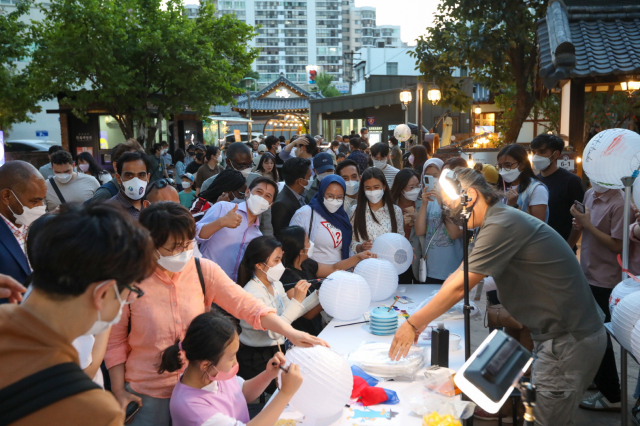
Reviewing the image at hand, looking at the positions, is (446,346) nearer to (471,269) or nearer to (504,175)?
(471,269)

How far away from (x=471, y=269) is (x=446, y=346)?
493 millimetres

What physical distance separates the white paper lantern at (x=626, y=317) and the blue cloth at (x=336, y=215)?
81.0 inches

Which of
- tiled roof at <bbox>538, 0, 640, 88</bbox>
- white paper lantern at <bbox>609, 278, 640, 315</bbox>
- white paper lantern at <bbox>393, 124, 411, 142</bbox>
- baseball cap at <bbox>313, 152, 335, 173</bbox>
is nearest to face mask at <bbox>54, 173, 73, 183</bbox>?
baseball cap at <bbox>313, 152, 335, 173</bbox>

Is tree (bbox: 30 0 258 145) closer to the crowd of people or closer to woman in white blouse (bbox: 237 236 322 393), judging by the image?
the crowd of people

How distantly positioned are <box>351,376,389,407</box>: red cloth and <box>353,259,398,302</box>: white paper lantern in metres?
1.22

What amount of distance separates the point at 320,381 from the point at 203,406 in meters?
0.47

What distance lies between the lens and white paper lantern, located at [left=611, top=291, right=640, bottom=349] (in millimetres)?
2425

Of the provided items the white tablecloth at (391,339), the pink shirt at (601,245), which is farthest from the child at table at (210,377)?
the pink shirt at (601,245)

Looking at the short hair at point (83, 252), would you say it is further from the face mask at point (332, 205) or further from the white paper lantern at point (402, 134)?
the white paper lantern at point (402, 134)

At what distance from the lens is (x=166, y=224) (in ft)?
7.06

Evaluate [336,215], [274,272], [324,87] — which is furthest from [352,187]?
[324,87]

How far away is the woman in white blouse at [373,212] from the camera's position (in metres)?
4.23

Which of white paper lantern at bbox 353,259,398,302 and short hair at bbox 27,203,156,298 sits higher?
short hair at bbox 27,203,156,298

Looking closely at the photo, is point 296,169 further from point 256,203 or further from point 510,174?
point 510,174
